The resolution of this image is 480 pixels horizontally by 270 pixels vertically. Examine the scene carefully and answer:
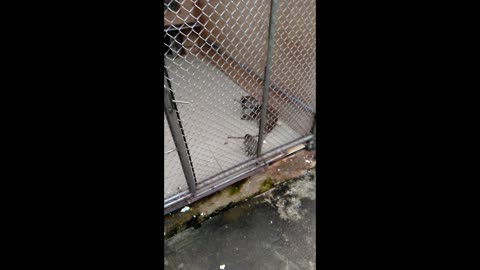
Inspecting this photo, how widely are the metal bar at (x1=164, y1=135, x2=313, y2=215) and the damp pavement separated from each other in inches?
9.9

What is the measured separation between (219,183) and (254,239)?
671 millimetres

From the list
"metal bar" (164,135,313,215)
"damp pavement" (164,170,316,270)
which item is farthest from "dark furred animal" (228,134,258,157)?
"damp pavement" (164,170,316,270)

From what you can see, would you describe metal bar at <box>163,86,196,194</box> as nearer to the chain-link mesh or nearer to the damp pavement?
the damp pavement

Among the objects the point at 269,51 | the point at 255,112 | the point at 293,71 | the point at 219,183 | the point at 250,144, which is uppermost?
the point at 269,51

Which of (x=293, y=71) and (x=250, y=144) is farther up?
(x=293, y=71)

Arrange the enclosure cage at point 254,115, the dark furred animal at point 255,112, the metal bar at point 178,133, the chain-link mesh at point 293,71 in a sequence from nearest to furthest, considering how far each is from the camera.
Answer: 1. the metal bar at point 178,133
2. the enclosure cage at point 254,115
3. the chain-link mesh at point 293,71
4. the dark furred animal at point 255,112

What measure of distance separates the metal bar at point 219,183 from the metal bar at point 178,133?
94 millimetres

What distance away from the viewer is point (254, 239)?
256 centimetres

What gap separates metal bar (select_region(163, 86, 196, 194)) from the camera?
1.95m

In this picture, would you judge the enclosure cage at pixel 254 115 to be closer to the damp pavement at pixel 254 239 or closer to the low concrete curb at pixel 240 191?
the low concrete curb at pixel 240 191

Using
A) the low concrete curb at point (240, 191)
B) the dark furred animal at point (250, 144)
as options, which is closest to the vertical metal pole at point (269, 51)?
the dark furred animal at point (250, 144)

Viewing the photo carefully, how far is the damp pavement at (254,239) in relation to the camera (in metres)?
2.40

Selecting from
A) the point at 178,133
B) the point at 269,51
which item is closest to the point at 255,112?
the point at 269,51

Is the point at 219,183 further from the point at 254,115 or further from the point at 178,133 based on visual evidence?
the point at 254,115
